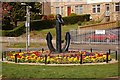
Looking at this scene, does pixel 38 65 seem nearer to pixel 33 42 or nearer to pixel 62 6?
pixel 33 42

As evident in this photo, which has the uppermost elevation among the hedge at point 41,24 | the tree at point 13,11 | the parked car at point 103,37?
the tree at point 13,11

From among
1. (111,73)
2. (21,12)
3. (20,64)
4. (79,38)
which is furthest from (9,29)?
(111,73)

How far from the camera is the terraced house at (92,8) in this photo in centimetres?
5358

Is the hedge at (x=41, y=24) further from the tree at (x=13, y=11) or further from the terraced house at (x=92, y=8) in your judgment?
the terraced house at (x=92, y=8)

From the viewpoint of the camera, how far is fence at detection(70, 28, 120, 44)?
132 ft

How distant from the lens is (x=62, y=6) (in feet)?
206

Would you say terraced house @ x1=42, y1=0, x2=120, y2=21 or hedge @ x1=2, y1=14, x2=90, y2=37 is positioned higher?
terraced house @ x1=42, y1=0, x2=120, y2=21

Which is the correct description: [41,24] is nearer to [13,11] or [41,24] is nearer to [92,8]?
[13,11]

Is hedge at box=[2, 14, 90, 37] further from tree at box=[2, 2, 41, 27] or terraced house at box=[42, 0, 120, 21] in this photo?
terraced house at box=[42, 0, 120, 21]

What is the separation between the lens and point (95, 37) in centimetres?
4134

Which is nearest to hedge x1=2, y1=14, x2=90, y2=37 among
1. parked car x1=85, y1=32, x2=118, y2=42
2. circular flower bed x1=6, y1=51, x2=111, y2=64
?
parked car x1=85, y1=32, x2=118, y2=42

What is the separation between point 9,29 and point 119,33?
17.0 meters

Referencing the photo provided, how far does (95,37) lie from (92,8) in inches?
678

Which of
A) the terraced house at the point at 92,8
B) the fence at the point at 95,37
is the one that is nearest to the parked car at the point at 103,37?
the fence at the point at 95,37
